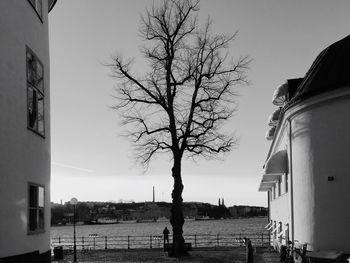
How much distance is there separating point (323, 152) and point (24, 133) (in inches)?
486

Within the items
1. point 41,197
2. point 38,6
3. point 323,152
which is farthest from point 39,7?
point 323,152

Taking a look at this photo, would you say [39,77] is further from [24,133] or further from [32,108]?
[24,133]

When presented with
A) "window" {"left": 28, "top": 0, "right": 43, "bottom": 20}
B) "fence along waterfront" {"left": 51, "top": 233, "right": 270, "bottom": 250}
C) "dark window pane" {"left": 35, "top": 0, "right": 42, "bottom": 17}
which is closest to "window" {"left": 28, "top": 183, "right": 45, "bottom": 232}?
"window" {"left": 28, "top": 0, "right": 43, "bottom": 20}

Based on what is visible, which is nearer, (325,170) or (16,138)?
(16,138)

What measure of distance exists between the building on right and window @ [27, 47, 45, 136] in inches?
421

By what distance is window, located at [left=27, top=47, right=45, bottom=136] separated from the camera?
1434 centimetres

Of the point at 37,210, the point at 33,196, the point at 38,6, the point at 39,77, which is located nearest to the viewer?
the point at 33,196

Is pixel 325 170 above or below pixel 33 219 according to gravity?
above

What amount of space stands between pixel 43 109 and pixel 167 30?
63.2 feet

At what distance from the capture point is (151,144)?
34750 millimetres

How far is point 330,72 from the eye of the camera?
21500 millimetres

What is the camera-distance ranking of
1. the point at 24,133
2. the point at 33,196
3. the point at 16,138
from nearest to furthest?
the point at 16,138
the point at 24,133
the point at 33,196

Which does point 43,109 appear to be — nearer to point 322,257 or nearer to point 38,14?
point 38,14

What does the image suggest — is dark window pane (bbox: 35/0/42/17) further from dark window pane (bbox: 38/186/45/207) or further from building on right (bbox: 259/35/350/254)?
building on right (bbox: 259/35/350/254)
